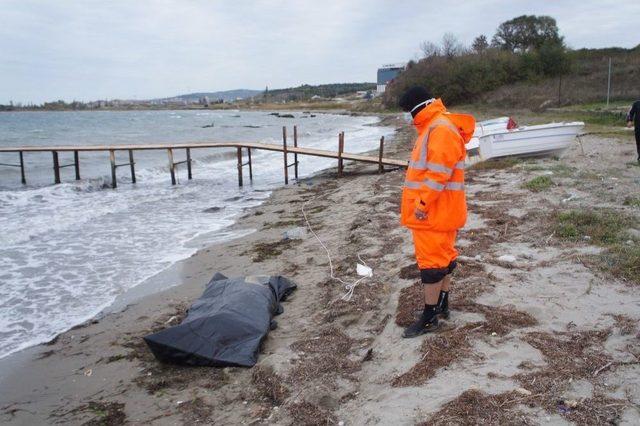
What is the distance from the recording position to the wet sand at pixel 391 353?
3182mm

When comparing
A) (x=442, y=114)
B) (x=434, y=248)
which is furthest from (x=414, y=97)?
(x=434, y=248)

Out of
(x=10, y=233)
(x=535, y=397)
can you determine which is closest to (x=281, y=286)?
(x=535, y=397)

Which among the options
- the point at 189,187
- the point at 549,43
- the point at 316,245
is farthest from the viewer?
the point at 549,43

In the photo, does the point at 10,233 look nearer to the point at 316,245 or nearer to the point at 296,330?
the point at 316,245

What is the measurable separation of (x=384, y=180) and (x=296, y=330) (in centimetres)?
995

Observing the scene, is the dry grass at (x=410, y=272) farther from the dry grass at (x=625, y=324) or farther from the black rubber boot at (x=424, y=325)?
the dry grass at (x=625, y=324)

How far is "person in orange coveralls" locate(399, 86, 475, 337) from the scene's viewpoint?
385 centimetres

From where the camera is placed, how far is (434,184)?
383 centimetres

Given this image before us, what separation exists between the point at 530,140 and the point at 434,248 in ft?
35.1

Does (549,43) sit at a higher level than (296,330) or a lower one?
higher

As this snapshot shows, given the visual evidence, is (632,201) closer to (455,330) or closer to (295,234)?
(455,330)

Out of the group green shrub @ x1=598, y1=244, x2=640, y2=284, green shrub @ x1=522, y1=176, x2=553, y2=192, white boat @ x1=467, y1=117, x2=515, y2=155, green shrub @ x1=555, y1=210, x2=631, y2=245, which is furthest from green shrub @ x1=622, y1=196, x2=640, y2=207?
white boat @ x1=467, y1=117, x2=515, y2=155

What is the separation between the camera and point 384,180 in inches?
576

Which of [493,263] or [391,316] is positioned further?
[493,263]
